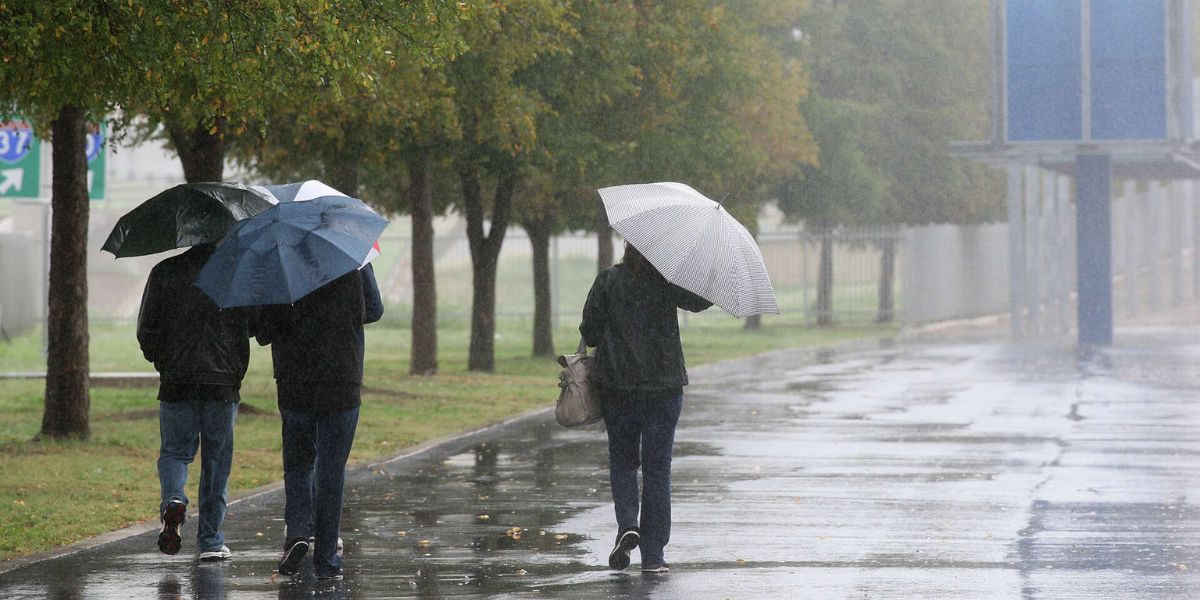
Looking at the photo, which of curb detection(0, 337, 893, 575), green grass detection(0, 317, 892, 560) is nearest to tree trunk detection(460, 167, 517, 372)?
green grass detection(0, 317, 892, 560)

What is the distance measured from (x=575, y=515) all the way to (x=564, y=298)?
37796 mm

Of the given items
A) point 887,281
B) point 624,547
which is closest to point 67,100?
point 624,547

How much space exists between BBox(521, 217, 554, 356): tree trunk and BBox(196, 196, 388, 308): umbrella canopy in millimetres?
21433

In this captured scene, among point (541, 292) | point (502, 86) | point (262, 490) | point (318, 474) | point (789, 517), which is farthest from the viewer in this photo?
point (541, 292)

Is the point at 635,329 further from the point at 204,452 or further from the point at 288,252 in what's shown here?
the point at 204,452

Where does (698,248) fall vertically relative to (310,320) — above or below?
above

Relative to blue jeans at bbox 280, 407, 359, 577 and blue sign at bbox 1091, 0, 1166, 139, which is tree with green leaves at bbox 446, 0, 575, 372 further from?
blue sign at bbox 1091, 0, 1166, 139

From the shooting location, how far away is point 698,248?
8.58 metres

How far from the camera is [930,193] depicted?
47.7 m

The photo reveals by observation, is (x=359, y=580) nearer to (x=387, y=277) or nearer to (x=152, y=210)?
(x=152, y=210)

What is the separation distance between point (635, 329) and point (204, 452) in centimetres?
223

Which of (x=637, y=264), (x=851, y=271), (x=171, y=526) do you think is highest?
(x=851, y=271)


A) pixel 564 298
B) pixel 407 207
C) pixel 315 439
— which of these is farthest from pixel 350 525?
pixel 564 298

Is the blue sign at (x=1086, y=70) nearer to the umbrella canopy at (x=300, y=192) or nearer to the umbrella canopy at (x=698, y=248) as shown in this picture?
the umbrella canopy at (x=698, y=248)
